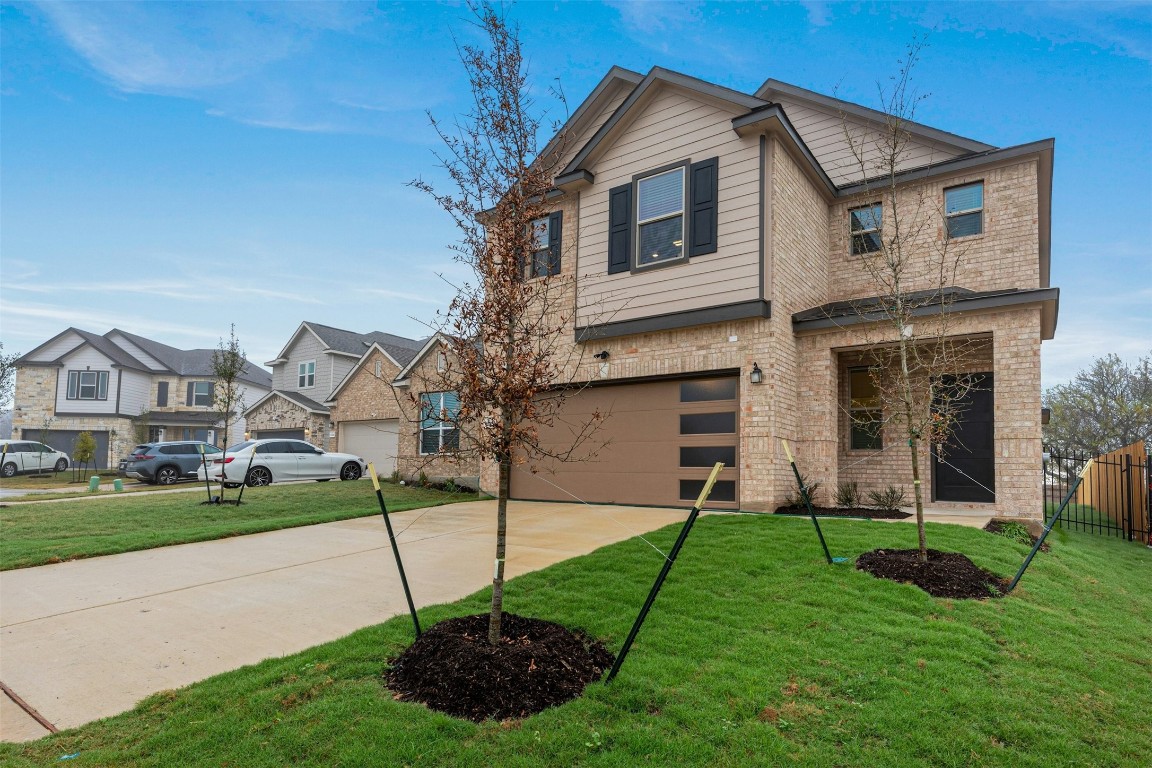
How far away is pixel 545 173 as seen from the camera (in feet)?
15.1

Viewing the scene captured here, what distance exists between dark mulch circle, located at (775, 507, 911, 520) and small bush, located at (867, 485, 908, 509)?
0.48 metres

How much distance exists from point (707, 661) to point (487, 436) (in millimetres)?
2075

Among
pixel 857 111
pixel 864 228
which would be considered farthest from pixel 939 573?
pixel 857 111

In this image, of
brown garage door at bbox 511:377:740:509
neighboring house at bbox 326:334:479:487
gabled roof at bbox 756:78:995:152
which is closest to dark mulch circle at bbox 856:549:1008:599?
brown garage door at bbox 511:377:740:509

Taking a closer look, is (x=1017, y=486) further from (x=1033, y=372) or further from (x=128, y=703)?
(x=128, y=703)

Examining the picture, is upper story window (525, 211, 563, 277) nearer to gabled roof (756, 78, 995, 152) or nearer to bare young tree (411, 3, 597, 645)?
bare young tree (411, 3, 597, 645)

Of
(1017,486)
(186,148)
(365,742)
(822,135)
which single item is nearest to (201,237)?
(186,148)

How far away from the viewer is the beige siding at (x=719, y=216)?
1038cm

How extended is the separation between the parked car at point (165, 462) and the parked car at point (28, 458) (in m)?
8.47

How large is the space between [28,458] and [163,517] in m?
22.3

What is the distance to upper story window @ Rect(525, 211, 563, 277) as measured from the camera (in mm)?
4645

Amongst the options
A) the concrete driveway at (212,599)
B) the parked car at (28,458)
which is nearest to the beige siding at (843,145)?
the concrete driveway at (212,599)

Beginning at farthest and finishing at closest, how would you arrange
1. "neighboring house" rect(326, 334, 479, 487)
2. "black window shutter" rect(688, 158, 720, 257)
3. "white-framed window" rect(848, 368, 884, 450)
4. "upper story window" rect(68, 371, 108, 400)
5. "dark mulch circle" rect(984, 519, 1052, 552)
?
1. "upper story window" rect(68, 371, 108, 400)
2. "neighboring house" rect(326, 334, 479, 487)
3. "white-framed window" rect(848, 368, 884, 450)
4. "black window shutter" rect(688, 158, 720, 257)
5. "dark mulch circle" rect(984, 519, 1052, 552)

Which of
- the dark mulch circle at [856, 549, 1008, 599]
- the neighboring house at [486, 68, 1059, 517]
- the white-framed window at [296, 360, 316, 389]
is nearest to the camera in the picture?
the dark mulch circle at [856, 549, 1008, 599]
